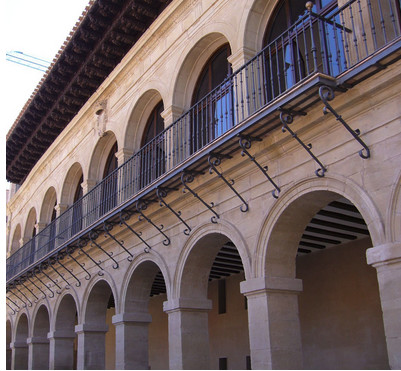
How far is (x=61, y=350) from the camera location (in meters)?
15.2

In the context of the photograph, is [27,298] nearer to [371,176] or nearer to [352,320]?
[352,320]

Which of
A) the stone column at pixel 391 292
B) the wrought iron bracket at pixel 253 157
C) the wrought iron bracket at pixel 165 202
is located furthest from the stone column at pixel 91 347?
the stone column at pixel 391 292

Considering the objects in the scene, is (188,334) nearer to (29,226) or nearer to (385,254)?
(385,254)

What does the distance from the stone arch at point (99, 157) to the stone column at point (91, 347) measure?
4.23 meters

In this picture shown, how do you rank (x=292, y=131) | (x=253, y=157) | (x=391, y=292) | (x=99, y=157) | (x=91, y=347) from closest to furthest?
(x=391, y=292) → (x=292, y=131) → (x=253, y=157) → (x=91, y=347) → (x=99, y=157)

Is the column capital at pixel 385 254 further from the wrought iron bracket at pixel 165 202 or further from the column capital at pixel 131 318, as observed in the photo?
the column capital at pixel 131 318

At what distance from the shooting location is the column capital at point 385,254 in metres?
5.79

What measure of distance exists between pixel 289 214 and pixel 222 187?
168cm

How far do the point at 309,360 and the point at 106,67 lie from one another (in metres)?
9.65

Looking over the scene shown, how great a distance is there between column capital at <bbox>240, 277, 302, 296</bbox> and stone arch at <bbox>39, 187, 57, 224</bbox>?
13101 millimetres

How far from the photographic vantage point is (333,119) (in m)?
6.94

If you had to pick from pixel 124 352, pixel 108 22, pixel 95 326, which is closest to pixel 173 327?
pixel 124 352

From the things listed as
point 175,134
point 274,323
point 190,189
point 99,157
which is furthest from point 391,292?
point 99,157

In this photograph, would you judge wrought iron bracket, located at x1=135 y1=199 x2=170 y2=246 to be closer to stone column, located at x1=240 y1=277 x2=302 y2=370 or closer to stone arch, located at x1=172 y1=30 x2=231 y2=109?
stone arch, located at x1=172 y1=30 x2=231 y2=109
